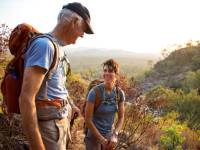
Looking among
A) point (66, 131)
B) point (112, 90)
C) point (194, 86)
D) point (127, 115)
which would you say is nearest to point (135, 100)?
point (127, 115)

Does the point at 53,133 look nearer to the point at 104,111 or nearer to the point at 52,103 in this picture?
the point at 52,103

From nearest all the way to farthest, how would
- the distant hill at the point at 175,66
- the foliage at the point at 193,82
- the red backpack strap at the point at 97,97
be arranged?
the red backpack strap at the point at 97,97, the foliage at the point at 193,82, the distant hill at the point at 175,66

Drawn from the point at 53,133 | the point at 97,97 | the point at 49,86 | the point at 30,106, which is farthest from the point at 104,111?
the point at 30,106

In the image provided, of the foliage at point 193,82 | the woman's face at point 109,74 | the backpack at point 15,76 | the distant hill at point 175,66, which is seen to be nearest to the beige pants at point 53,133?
the backpack at point 15,76

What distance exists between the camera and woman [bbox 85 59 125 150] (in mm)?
4227

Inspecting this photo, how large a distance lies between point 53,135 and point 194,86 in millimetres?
33470

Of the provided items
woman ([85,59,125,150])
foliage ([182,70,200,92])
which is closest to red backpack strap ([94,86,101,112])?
woman ([85,59,125,150])

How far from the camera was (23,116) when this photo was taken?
7.50 feet

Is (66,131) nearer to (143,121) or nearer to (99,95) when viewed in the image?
(99,95)

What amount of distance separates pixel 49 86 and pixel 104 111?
1.81 m

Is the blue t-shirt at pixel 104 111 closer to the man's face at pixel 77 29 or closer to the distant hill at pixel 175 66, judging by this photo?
the man's face at pixel 77 29

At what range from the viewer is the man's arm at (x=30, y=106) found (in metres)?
2.29

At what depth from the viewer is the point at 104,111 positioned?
4281 mm

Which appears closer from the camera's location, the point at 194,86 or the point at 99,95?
the point at 99,95
